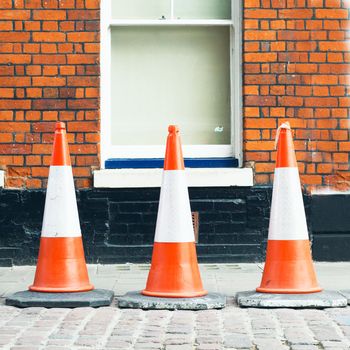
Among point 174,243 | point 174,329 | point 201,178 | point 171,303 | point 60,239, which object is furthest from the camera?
point 201,178

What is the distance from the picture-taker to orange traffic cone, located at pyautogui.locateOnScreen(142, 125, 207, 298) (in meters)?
6.00

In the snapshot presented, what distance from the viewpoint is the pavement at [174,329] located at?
476 centimetres

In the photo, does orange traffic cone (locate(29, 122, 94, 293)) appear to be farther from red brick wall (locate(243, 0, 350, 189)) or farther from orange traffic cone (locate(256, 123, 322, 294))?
red brick wall (locate(243, 0, 350, 189))

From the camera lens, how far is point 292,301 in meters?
5.88

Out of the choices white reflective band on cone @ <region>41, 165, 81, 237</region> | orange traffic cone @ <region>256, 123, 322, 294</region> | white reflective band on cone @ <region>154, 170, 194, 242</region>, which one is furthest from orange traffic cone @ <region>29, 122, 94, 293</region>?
orange traffic cone @ <region>256, 123, 322, 294</region>

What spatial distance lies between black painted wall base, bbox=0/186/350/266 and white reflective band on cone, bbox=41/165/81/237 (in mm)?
1810

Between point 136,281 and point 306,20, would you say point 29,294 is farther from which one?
point 306,20

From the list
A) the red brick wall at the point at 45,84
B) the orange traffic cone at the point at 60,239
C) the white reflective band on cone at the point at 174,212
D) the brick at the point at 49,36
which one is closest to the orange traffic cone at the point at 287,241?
the white reflective band on cone at the point at 174,212

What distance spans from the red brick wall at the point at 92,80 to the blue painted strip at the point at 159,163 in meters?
0.22

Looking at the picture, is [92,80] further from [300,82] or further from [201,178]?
[300,82]

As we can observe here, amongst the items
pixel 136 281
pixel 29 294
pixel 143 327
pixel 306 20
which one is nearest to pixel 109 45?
pixel 306 20

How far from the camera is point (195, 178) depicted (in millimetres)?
8047

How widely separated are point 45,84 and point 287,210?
2.92m

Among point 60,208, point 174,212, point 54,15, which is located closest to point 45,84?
point 54,15
